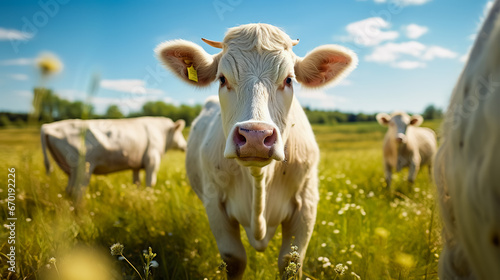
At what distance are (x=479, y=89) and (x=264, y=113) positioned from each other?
4.06 feet

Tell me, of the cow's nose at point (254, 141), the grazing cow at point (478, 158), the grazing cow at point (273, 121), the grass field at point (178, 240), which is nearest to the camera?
the grazing cow at point (478, 158)

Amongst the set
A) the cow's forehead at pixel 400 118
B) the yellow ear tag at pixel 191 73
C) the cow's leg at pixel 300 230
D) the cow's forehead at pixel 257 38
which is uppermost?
the cow's forehead at pixel 257 38

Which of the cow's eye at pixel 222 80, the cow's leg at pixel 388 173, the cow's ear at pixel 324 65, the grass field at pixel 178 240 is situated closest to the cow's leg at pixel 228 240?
the grass field at pixel 178 240

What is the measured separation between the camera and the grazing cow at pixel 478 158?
101cm

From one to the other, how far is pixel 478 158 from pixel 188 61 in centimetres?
244

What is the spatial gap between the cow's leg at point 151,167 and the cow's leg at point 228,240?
17.1 ft

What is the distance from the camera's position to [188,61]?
3.04m

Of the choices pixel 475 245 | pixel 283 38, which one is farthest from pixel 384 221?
pixel 475 245

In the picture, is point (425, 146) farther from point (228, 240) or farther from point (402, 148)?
point (228, 240)

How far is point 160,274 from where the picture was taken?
10.4ft

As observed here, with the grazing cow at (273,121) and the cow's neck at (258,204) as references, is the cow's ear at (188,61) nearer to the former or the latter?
the grazing cow at (273,121)

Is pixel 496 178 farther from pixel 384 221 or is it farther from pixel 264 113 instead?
pixel 384 221

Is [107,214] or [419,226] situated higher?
[419,226]

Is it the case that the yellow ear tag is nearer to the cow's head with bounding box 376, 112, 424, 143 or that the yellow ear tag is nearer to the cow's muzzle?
the cow's muzzle
